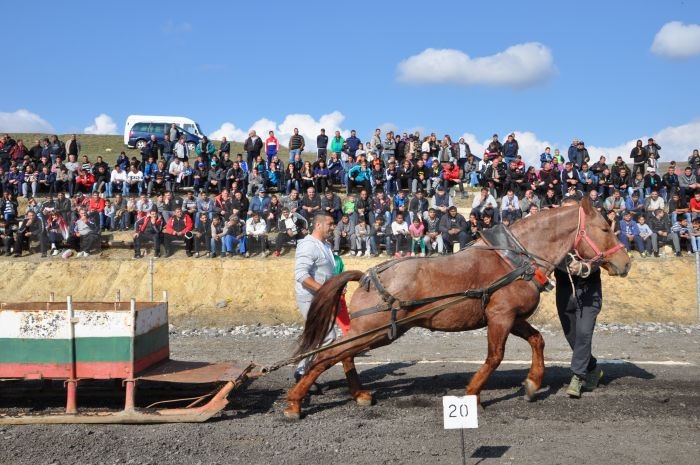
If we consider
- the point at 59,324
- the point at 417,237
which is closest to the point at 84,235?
the point at 417,237

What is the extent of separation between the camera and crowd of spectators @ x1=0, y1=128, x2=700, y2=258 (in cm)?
2003

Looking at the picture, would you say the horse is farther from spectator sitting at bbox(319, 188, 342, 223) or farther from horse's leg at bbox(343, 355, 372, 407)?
spectator sitting at bbox(319, 188, 342, 223)

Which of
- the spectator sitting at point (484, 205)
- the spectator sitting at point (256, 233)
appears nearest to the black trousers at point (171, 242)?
the spectator sitting at point (256, 233)

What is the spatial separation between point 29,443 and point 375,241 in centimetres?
1407

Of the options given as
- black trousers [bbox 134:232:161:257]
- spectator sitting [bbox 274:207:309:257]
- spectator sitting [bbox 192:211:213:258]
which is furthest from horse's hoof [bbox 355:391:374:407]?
black trousers [bbox 134:232:161:257]

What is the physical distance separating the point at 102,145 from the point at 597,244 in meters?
49.1

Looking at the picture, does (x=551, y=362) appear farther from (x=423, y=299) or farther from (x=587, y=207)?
(x=423, y=299)

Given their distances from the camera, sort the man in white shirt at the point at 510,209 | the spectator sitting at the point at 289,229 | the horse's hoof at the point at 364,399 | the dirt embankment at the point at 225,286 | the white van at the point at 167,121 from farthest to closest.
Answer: the white van at the point at 167,121 → the spectator sitting at the point at 289,229 → the man in white shirt at the point at 510,209 → the dirt embankment at the point at 225,286 → the horse's hoof at the point at 364,399

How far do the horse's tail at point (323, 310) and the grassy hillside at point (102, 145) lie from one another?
39150mm

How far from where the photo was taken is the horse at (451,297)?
296 inches

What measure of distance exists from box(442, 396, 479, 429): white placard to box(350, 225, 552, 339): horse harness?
5.98 feet

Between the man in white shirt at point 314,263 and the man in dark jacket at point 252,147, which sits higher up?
the man in dark jacket at point 252,147

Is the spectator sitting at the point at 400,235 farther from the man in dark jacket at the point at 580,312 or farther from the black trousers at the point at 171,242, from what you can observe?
the man in dark jacket at the point at 580,312

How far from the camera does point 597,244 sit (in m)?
8.07
